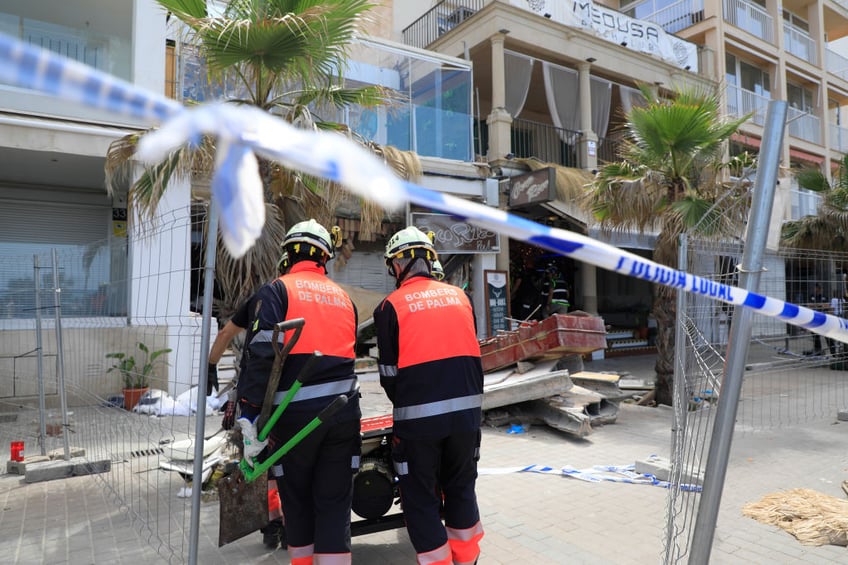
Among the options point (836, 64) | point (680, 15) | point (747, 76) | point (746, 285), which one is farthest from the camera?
point (836, 64)

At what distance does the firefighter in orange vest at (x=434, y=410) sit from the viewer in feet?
9.96

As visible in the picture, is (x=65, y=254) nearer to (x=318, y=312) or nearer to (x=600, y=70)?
(x=318, y=312)

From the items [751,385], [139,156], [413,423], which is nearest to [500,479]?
[413,423]

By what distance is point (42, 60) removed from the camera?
778 millimetres

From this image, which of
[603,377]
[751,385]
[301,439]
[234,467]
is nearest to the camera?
[301,439]

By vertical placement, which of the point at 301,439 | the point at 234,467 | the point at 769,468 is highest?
the point at 301,439

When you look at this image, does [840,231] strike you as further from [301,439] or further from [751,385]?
[301,439]

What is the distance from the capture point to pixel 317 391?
297 centimetres

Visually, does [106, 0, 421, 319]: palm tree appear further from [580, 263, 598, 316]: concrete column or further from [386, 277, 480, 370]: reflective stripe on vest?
[580, 263, 598, 316]: concrete column

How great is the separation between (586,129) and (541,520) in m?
12.2

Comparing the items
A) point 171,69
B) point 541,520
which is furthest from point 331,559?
point 171,69

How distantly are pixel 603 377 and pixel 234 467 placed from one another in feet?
21.8

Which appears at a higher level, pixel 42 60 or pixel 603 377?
pixel 42 60

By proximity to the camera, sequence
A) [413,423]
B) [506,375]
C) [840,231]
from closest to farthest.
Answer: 1. [413,423]
2. [506,375]
3. [840,231]
